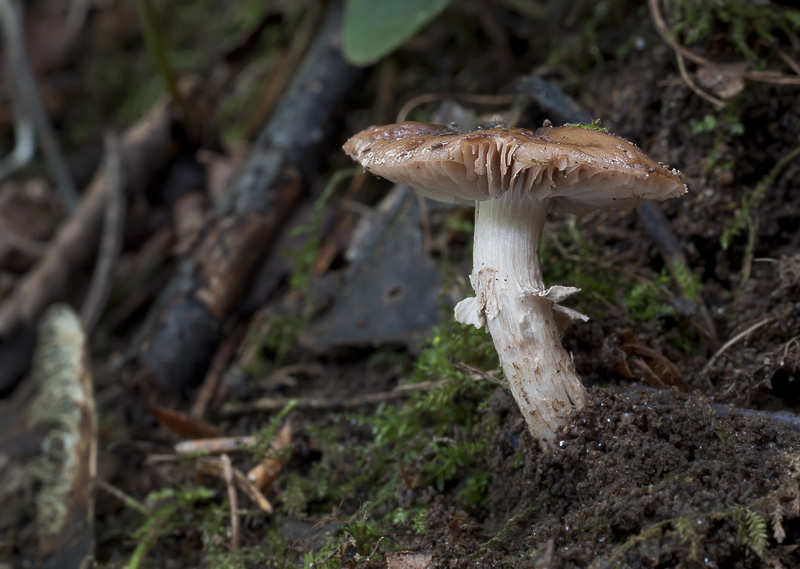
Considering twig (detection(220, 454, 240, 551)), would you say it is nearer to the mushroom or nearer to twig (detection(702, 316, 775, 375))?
the mushroom

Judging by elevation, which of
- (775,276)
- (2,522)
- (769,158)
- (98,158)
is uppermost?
→ (769,158)

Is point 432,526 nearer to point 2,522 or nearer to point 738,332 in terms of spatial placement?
point 738,332

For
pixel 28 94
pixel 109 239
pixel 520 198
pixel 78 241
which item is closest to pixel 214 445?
pixel 520 198

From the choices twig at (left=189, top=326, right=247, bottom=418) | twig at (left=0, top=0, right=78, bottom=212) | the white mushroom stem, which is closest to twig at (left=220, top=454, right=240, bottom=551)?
twig at (left=189, top=326, right=247, bottom=418)

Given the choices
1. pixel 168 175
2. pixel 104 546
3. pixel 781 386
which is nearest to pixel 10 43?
pixel 168 175

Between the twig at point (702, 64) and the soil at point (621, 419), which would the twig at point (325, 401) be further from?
the twig at point (702, 64)

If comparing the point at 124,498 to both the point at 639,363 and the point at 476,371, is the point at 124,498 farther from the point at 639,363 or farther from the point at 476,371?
the point at 639,363
